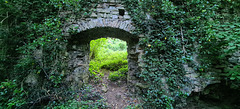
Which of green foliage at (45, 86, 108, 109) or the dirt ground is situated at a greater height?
green foliage at (45, 86, 108, 109)

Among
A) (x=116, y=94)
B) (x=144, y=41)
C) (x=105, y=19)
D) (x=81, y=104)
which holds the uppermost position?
(x=105, y=19)

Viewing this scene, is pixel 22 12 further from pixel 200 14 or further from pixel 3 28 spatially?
pixel 200 14

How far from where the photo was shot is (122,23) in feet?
8.26

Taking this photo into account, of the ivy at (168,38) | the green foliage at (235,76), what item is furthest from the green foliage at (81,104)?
the green foliage at (235,76)

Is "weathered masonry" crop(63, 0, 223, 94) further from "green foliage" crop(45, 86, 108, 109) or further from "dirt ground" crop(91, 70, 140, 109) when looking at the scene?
"green foliage" crop(45, 86, 108, 109)

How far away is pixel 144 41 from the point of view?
2.37 meters

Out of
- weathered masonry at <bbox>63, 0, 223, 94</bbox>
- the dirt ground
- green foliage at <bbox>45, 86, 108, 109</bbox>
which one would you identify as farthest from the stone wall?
the dirt ground

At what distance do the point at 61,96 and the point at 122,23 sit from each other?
227cm

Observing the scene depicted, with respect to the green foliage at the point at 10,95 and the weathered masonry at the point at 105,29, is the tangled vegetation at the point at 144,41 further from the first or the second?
the weathered masonry at the point at 105,29

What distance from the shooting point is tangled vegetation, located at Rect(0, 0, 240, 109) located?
2021 mm

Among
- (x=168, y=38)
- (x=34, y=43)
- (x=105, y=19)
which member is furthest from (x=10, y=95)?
(x=168, y=38)

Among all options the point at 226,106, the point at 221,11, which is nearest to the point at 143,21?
the point at 221,11

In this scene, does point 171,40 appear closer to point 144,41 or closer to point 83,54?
point 144,41

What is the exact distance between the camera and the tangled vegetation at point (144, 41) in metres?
2.02
